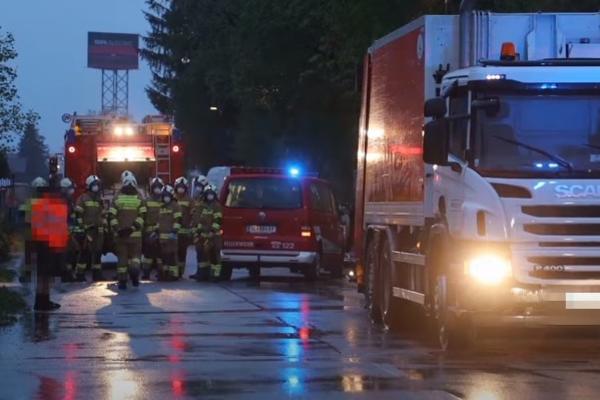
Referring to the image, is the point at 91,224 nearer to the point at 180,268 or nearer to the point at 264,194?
the point at 180,268

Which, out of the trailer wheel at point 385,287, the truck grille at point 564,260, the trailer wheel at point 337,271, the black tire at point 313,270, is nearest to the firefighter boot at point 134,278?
the black tire at point 313,270

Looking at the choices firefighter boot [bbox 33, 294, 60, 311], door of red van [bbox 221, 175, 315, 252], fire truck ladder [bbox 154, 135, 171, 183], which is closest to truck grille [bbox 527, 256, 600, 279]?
firefighter boot [bbox 33, 294, 60, 311]

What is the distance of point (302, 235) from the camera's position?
24359 millimetres

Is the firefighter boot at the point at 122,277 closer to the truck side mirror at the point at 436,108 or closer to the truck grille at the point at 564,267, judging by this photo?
the truck side mirror at the point at 436,108

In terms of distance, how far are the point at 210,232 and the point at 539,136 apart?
12.7 m

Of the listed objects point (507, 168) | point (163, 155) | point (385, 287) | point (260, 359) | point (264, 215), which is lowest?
point (260, 359)

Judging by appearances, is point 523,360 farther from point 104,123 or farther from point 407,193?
point 104,123

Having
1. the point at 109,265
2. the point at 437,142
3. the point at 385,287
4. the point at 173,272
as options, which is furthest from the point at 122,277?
the point at 437,142

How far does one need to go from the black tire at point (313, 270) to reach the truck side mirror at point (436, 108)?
12055mm

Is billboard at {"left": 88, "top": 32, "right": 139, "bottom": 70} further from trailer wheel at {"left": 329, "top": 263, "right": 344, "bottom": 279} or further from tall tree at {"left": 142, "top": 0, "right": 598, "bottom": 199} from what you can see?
trailer wheel at {"left": 329, "top": 263, "right": 344, "bottom": 279}

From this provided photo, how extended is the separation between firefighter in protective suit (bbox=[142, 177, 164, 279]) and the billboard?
95.4 metres

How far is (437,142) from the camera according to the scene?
41.8ft

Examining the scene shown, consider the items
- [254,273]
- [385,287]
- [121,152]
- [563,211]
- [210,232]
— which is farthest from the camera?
[121,152]

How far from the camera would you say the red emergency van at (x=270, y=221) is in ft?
79.7
